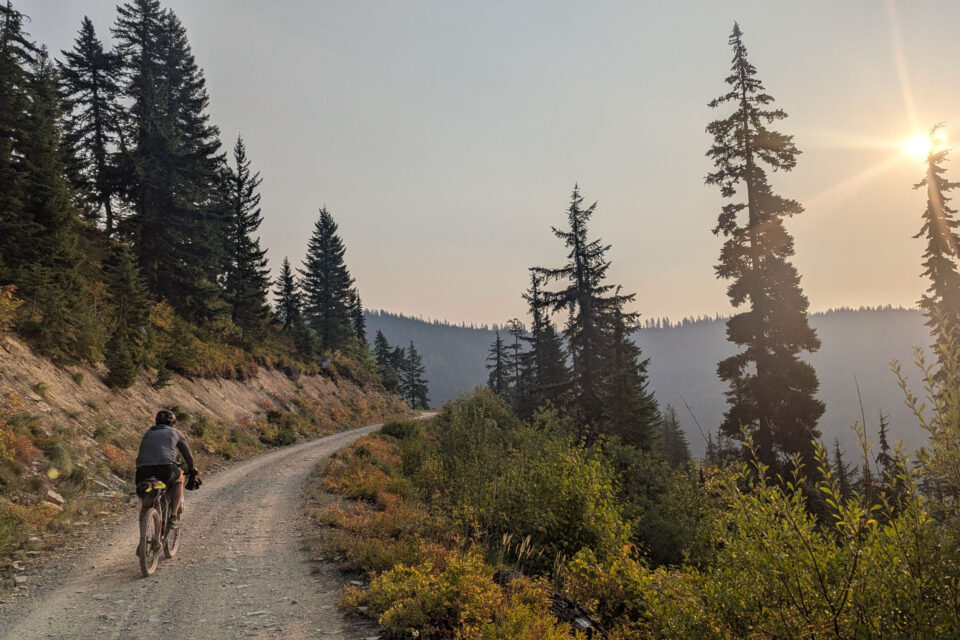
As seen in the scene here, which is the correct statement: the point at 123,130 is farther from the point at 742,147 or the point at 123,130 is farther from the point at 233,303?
the point at 742,147

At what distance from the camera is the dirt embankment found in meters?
7.93

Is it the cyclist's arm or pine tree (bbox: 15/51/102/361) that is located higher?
pine tree (bbox: 15/51/102/361)

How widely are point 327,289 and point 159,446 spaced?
143ft

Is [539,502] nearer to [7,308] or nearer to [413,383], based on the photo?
[7,308]

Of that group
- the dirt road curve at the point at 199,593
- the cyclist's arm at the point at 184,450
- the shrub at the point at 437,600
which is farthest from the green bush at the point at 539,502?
the cyclist's arm at the point at 184,450

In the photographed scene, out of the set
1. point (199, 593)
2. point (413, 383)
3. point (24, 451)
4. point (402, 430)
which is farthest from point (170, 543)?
point (413, 383)

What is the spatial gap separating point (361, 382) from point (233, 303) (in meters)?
18.7

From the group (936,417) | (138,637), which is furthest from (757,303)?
(138,637)

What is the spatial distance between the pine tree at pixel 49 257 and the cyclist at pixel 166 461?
34.1 feet

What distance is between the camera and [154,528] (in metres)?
6.68

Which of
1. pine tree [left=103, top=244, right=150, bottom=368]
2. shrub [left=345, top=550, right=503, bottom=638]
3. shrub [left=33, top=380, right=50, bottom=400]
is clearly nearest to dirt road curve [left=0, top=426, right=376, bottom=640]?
shrub [left=345, top=550, right=503, bottom=638]

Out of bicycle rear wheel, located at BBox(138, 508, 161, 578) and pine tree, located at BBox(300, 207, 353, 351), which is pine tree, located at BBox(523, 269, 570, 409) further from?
bicycle rear wheel, located at BBox(138, 508, 161, 578)

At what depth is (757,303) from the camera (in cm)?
1739

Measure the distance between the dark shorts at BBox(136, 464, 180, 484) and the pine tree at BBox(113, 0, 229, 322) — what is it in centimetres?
2217
